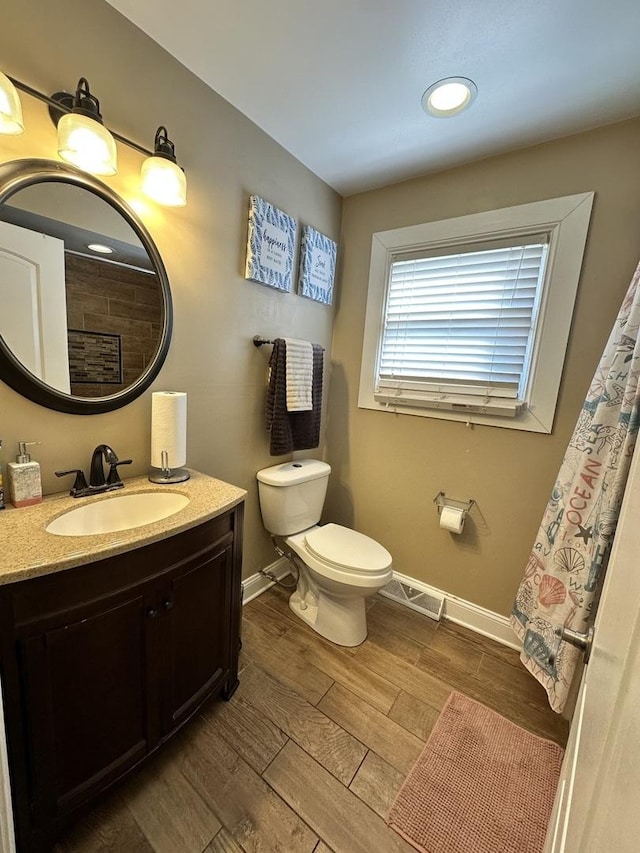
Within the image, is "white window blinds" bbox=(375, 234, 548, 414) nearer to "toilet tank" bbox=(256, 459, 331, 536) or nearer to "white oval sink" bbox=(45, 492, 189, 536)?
"toilet tank" bbox=(256, 459, 331, 536)

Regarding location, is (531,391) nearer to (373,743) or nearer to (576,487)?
(576,487)

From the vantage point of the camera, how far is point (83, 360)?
45.6 inches

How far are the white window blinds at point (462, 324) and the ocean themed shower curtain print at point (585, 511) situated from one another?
0.43m

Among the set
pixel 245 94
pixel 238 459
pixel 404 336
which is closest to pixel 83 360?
pixel 238 459

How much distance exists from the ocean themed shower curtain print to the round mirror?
5.35ft

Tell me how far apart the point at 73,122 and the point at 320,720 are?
6.90 feet


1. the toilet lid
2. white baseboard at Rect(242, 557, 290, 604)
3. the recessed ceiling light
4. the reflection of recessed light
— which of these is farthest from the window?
the reflection of recessed light

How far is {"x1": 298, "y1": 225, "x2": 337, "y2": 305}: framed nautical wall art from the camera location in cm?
189

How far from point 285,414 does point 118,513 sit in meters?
0.90

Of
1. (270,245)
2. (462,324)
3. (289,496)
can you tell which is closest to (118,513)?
(289,496)

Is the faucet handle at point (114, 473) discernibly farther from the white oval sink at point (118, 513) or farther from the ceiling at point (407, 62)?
the ceiling at point (407, 62)

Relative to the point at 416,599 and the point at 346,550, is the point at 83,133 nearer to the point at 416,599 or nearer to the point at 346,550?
the point at 346,550

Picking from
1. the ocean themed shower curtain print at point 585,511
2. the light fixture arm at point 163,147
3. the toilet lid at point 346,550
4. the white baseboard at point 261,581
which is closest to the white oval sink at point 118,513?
the toilet lid at point 346,550

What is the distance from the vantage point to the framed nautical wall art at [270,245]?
1605 millimetres
